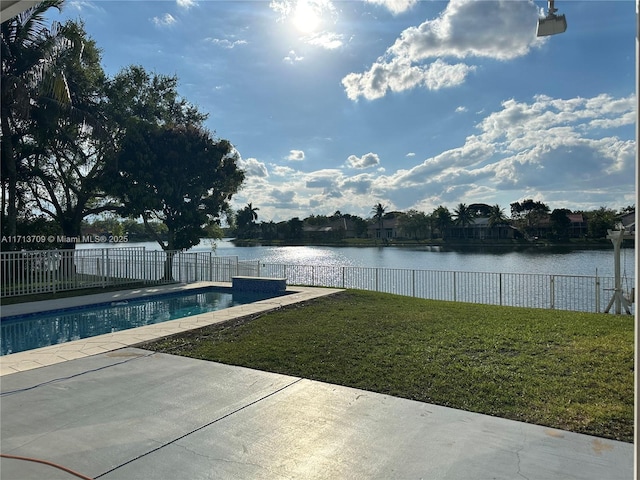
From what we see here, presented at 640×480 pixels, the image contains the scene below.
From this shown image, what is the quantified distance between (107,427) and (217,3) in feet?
18.4

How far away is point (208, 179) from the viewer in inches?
725

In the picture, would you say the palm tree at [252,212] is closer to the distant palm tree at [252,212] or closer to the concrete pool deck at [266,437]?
the distant palm tree at [252,212]

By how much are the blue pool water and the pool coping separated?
21 cm

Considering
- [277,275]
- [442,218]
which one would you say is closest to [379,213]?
[442,218]

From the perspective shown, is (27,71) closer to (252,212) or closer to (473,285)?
(473,285)

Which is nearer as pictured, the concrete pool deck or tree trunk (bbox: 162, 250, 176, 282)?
the concrete pool deck

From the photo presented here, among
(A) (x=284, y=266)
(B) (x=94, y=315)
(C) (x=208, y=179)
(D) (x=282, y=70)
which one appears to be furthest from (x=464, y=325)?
(C) (x=208, y=179)

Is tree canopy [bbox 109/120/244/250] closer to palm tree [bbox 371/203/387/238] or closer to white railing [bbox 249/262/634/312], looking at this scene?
white railing [bbox 249/262/634/312]

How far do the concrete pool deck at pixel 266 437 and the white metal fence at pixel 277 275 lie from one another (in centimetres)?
Result: 930

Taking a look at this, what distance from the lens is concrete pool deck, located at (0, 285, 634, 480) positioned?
2867 mm

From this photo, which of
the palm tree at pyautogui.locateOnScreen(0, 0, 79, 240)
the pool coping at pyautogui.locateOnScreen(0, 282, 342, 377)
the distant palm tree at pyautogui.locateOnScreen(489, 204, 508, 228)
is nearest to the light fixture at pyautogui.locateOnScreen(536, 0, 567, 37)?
the pool coping at pyautogui.locateOnScreen(0, 282, 342, 377)

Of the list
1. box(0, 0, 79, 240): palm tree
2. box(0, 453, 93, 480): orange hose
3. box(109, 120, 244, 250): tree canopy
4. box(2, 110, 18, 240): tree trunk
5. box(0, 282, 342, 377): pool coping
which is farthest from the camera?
box(109, 120, 244, 250): tree canopy

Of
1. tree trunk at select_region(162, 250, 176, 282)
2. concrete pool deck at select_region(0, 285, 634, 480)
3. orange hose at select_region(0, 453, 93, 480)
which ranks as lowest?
concrete pool deck at select_region(0, 285, 634, 480)

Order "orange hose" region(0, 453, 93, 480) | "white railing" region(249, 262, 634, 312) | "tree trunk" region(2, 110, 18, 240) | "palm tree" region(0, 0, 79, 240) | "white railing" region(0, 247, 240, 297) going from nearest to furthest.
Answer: "orange hose" region(0, 453, 93, 480), "white railing" region(249, 262, 634, 312), "white railing" region(0, 247, 240, 297), "palm tree" region(0, 0, 79, 240), "tree trunk" region(2, 110, 18, 240)
